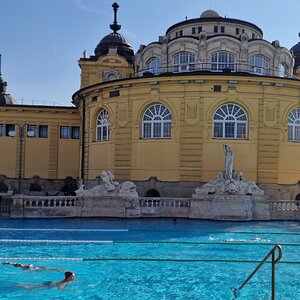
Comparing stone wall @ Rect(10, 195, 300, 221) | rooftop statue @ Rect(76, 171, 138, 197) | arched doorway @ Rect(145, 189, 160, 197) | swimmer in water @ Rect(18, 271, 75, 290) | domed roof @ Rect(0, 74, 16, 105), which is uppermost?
domed roof @ Rect(0, 74, 16, 105)

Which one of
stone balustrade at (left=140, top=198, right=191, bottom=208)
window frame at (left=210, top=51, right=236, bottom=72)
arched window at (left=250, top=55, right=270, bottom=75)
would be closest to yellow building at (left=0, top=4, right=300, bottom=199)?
window frame at (left=210, top=51, right=236, bottom=72)

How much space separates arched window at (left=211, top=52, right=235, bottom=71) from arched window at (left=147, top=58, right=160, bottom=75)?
464cm

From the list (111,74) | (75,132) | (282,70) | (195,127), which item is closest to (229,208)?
(195,127)

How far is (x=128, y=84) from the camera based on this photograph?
27828mm

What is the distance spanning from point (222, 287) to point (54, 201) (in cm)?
1394

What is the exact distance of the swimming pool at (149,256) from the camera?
421 inches

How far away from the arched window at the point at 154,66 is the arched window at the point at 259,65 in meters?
7.24

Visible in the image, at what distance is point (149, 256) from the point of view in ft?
47.3

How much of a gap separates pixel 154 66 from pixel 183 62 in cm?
296

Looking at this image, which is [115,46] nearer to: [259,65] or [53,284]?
[259,65]

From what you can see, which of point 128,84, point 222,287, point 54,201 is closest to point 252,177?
point 128,84

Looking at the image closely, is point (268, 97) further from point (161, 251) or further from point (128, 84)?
point (161, 251)

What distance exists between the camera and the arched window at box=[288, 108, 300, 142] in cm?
2731

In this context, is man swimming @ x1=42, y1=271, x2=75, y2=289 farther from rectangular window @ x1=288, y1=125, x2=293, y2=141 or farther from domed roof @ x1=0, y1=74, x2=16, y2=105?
domed roof @ x1=0, y1=74, x2=16, y2=105
